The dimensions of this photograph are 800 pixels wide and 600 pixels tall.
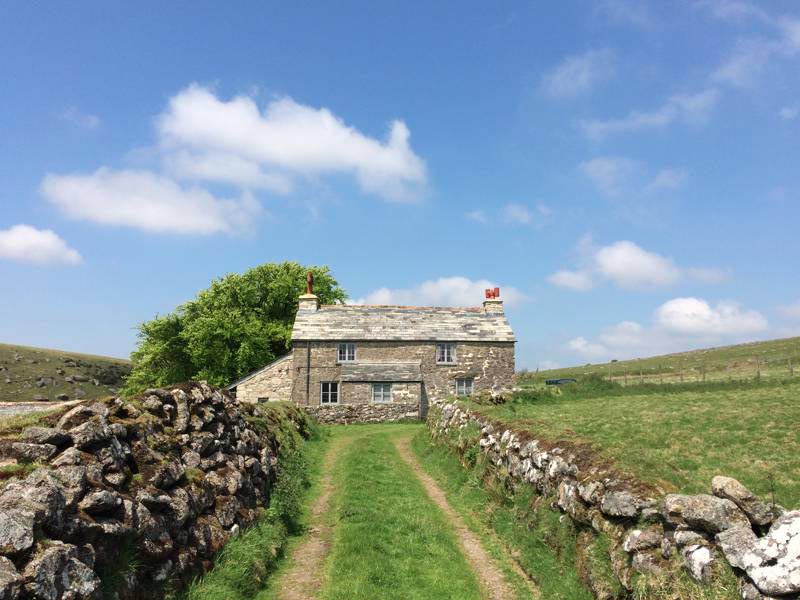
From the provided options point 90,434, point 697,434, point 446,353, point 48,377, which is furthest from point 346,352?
point 48,377

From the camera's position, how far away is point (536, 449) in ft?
40.9

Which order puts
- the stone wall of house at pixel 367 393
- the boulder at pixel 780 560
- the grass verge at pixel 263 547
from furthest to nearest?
the stone wall of house at pixel 367 393 → the grass verge at pixel 263 547 → the boulder at pixel 780 560

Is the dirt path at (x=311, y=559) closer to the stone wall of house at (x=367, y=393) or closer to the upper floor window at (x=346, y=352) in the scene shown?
the stone wall of house at (x=367, y=393)

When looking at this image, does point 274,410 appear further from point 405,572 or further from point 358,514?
point 405,572

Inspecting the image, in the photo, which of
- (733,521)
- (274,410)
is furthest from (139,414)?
(274,410)

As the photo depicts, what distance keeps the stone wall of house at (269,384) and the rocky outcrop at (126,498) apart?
83.4 feet

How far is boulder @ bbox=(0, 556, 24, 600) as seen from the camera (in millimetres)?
4949

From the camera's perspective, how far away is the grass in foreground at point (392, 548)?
894cm

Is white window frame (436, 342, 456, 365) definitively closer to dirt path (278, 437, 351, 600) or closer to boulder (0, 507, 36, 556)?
dirt path (278, 437, 351, 600)

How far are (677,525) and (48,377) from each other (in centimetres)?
6665

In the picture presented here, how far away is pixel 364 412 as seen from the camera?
36.6 meters

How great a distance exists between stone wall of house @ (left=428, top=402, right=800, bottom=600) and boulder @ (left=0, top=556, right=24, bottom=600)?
7.31 m

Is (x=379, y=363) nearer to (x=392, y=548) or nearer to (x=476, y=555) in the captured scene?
(x=476, y=555)

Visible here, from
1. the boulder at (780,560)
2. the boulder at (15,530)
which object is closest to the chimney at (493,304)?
the boulder at (780,560)
